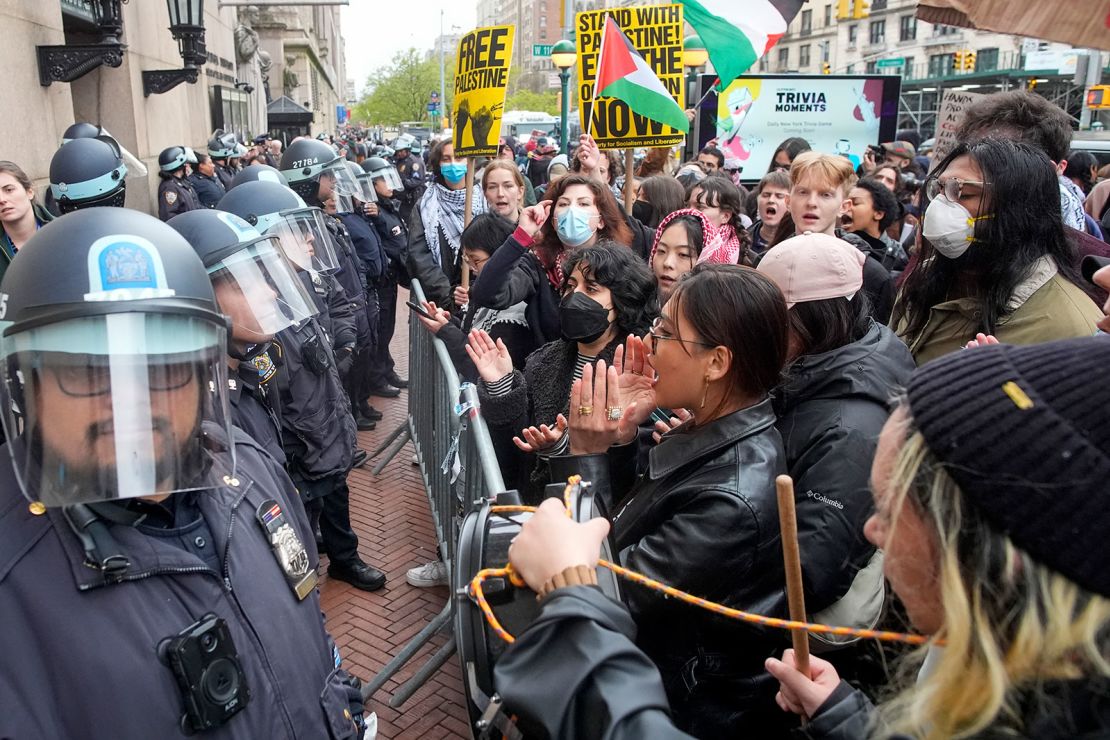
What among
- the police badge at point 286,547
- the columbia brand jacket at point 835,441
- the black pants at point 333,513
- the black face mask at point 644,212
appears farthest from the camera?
the black face mask at point 644,212

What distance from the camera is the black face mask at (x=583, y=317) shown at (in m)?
3.42

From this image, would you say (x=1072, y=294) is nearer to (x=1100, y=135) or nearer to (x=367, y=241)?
(x=367, y=241)

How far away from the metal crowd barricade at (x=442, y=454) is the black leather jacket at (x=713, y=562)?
0.83m

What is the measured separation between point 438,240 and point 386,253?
1341 mm

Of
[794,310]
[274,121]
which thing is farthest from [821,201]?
[274,121]

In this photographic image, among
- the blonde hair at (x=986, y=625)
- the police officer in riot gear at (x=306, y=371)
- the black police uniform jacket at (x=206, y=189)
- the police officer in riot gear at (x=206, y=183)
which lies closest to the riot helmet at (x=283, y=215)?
the police officer in riot gear at (x=306, y=371)

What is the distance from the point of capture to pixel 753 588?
6.82 feet

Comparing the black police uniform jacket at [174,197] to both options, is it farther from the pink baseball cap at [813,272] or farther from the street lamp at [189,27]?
the pink baseball cap at [813,272]

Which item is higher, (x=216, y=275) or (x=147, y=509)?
(x=216, y=275)

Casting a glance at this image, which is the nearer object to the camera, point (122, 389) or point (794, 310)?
point (122, 389)

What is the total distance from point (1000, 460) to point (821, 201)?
384 centimetres

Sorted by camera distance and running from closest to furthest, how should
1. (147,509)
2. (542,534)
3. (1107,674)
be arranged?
(1107,674), (542,534), (147,509)

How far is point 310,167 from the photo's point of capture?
673cm

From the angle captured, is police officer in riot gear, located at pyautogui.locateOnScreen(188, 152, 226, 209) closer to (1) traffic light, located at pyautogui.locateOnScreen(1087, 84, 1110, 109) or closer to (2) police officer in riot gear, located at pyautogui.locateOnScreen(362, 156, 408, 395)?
(2) police officer in riot gear, located at pyautogui.locateOnScreen(362, 156, 408, 395)
